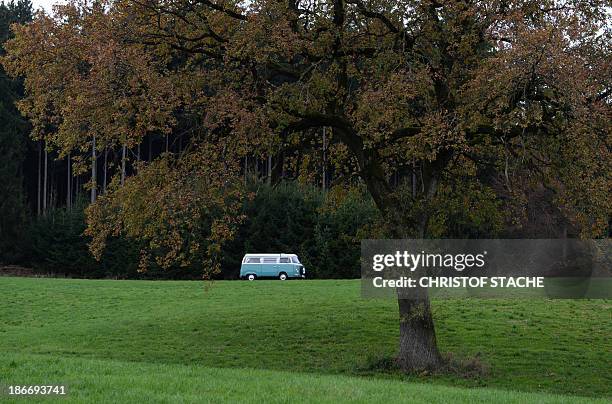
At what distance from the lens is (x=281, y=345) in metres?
20.5

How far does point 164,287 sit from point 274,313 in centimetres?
1357

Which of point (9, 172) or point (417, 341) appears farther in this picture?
point (9, 172)

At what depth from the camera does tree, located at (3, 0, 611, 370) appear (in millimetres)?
14133

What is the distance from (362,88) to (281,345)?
7678mm

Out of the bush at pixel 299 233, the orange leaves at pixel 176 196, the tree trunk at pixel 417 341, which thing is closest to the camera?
the orange leaves at pixel 176 196

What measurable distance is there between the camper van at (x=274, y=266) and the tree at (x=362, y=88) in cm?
3445

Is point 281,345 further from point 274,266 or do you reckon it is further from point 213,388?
point 274,266

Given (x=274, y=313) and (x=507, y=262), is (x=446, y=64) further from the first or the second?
(x=507, y=262)

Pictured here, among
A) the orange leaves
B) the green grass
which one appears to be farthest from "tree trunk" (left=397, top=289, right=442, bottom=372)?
the orange leaves

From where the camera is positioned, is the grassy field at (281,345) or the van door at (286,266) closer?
the grassy field at (281,345)

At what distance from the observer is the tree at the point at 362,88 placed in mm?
14133

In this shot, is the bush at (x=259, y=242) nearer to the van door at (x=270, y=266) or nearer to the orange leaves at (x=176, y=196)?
the van door at (x=270, y=266)

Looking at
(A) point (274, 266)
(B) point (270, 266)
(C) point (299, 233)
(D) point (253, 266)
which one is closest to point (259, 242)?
(C) point (299, 233)

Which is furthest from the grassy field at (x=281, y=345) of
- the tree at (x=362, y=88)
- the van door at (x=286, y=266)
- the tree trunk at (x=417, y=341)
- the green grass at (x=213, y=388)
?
the van door at (x=286, y=266)
